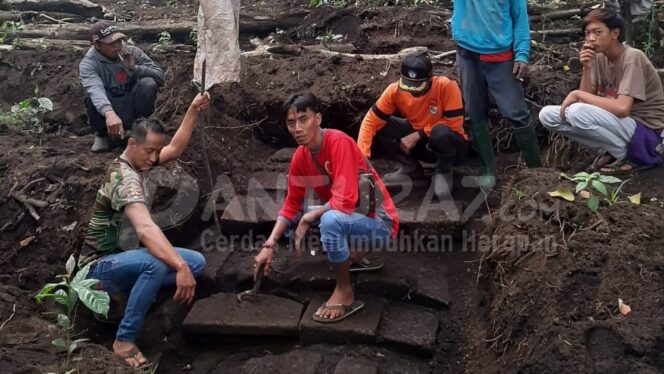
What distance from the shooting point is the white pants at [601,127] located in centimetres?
451

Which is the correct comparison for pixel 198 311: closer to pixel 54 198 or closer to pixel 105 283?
pixel 105 283

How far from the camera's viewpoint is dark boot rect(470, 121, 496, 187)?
5.08 meters

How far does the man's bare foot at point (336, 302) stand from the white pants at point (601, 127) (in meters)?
2.01

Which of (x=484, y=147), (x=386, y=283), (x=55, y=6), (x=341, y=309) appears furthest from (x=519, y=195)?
(x=55, y=6)

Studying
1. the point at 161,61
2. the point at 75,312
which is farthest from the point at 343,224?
the point at 161,61

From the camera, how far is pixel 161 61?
286 inches

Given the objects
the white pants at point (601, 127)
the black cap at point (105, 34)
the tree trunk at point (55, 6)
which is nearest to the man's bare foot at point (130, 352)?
the black cap at point (105, 34)

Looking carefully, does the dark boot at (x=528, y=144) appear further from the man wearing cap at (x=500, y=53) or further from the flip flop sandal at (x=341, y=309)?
the flip flop sandal at (x=341, y=309)

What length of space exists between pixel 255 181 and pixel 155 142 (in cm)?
158

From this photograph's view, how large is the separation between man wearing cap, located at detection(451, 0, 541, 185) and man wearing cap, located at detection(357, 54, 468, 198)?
0.25 m

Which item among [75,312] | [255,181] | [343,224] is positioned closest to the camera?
[343,224]

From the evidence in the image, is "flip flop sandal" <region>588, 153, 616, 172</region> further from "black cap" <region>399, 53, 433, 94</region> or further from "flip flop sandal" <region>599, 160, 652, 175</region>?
"black cap" <region>399, 53, 433, 94</region>

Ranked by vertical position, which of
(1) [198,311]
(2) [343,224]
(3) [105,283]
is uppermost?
(2) [343,224]

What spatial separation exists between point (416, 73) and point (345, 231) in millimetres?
1480
